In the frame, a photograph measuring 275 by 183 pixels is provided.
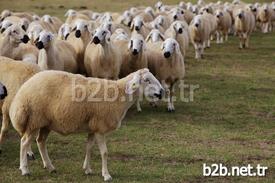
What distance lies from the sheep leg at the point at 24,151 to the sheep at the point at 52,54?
345cm

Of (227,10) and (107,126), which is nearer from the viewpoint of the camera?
(107,126)

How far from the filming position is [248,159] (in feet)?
29.0

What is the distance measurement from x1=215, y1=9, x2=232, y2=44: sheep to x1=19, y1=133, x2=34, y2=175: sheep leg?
700 inches

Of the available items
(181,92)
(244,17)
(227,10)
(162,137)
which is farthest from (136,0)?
(162,137)

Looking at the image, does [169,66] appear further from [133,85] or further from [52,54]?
[133,85]

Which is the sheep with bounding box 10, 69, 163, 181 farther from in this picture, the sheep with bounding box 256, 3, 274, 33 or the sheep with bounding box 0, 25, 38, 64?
the sheep with bounding box 256, 3, 274, 33

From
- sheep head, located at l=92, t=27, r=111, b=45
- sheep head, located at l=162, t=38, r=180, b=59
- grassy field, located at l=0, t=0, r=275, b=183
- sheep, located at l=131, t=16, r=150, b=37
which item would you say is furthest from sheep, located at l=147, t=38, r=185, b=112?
sheep, located at l=131, t=16, r=150, b=37

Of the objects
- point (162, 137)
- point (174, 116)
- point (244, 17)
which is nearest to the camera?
point (162, 137)

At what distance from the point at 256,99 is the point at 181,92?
1.95 meters

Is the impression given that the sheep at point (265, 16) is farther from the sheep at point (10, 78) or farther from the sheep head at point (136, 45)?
the sheep at point (10, 78)

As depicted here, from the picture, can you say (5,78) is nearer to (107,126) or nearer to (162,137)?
(107,126)

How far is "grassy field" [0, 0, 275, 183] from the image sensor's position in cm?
805

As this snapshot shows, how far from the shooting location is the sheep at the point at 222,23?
24.7m

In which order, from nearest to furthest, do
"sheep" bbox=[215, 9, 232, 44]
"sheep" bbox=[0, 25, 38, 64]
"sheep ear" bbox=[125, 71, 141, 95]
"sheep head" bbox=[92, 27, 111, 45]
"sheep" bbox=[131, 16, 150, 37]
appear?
"sheep ear" bbox=[125, 71, 141, 95], "sheep" bbox=[0, 25, 38, 64], "sheep head" bbox=[92, 27, 111, 45], "sheep" bbox=[131, 16, 150, 37], "sheep" bbox=[215, 9, 232, 44]
